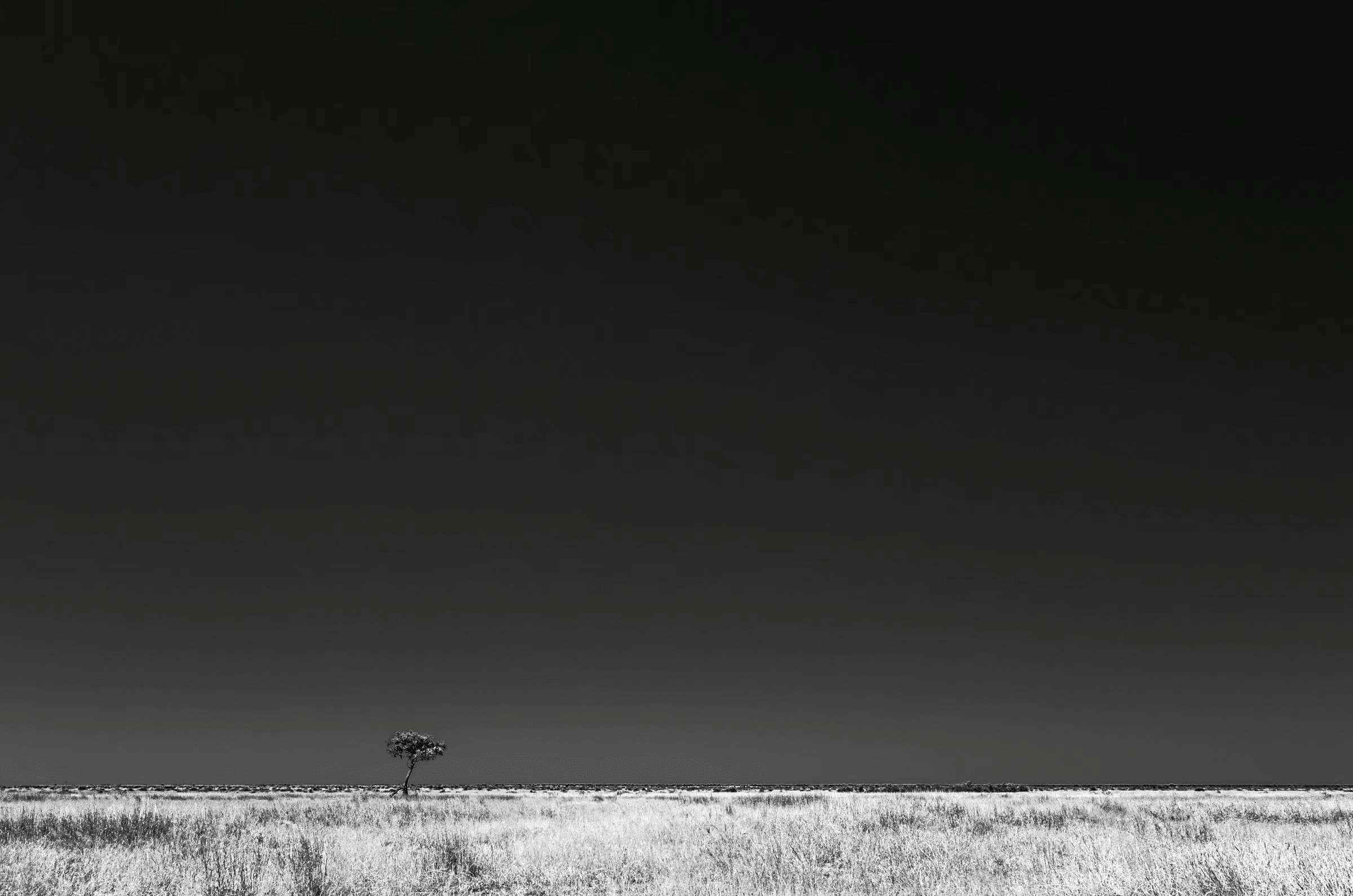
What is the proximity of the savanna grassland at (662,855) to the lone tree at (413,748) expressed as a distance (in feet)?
227

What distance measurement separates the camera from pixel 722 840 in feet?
79.5

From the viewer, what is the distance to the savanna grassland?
17969 mm

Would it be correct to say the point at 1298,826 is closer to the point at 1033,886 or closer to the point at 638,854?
the point at 1033,886

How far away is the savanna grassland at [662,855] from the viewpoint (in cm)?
1797

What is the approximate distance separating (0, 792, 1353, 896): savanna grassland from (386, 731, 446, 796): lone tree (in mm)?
69143

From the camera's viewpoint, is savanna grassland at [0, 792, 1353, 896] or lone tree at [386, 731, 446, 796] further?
lone tree at [386, 731, 446, 796]

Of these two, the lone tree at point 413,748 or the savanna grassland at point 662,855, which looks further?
the lone tree at point 413,748

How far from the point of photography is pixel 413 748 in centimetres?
10231

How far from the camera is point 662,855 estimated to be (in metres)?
22.2

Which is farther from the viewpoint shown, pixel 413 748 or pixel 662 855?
pixel 413 748

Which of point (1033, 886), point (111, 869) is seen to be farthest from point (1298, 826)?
point (111, 869)

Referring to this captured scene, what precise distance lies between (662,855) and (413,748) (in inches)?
3374

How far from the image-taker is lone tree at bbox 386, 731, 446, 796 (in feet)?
335

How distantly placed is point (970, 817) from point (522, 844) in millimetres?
16935
